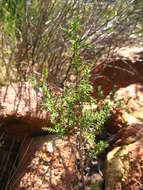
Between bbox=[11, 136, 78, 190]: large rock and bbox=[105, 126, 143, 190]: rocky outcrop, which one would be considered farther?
bbox=[11, 136, 78, 190]: large rock

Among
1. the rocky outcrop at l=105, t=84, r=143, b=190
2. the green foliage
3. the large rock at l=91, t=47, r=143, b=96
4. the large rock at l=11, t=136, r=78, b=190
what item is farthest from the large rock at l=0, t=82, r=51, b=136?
the large rock at l=91, t=47, r=143, b=96

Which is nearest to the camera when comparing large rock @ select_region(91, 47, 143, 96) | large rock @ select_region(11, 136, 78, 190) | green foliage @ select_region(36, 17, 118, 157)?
green foliage @ select_region(36, 17, 118, 157)

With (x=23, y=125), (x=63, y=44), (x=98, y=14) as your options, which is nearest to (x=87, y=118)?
(x=23, y=125)

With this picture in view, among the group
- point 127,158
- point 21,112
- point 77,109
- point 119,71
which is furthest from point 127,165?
point 119,71

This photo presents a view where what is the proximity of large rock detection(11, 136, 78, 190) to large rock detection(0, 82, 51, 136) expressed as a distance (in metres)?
0.12

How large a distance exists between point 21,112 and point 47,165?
429 millimetres

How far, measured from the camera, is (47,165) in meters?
2.15

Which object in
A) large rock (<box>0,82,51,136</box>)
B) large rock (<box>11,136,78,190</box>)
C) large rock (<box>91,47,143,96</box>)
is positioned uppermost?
large rock (<box>91,47,143,96</box>)

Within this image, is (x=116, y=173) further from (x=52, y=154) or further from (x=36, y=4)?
(x=36, y=4)

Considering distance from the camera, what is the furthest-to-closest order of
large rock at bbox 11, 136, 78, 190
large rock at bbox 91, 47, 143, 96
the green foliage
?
1. large rock at bbox 91, 47, 143, 96
2. large rock at bbox 11, 136, 78, 190
3. the green foliage

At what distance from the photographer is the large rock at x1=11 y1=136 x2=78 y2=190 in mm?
2074

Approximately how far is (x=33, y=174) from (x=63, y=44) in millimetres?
1219

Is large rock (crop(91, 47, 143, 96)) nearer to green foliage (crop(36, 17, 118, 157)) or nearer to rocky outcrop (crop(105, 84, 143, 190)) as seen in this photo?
rocky outcrop (crop(105, 84, 143, 190))

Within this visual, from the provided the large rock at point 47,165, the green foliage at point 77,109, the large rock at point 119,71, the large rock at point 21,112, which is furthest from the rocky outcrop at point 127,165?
the large rock at point 119,71
